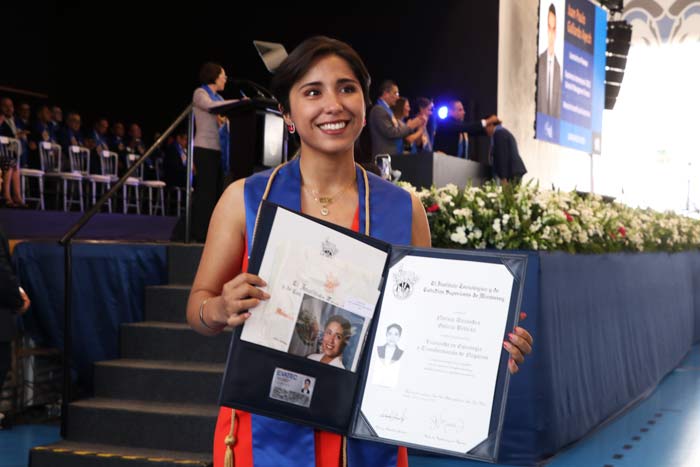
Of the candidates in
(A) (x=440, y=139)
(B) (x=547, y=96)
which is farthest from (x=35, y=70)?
(B) (x=547, y=96)

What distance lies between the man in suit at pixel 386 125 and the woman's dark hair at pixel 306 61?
671 centimetres

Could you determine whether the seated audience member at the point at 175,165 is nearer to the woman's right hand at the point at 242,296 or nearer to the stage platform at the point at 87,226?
the stage platform at the point at 87,226

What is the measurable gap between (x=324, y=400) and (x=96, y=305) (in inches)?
163

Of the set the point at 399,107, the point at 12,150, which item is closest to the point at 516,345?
the point at 399,107

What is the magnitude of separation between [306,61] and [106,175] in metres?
9.92

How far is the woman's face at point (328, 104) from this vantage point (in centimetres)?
135

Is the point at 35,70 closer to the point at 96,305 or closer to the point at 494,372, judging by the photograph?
the point at 96,305

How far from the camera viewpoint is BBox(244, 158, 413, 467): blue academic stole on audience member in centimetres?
131

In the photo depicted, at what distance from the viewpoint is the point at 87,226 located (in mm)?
9062

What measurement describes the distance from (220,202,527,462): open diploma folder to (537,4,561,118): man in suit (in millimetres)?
11896

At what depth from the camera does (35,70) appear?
1330 centimetres

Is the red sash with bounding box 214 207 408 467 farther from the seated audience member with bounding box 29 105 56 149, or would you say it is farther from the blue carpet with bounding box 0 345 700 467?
the seated audience member with bounding box 29 105 56 149

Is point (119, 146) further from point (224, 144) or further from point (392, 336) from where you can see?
point (392, 336)
